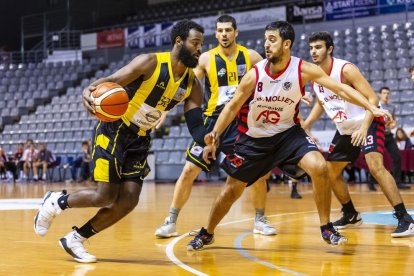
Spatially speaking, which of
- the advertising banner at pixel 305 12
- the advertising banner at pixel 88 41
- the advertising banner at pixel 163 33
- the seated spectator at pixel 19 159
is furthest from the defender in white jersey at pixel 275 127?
the advertising banner at pixel 88 41

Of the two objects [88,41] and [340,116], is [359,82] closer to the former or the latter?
[340,116]

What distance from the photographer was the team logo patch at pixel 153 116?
568cm

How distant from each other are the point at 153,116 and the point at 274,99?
966 millimetres

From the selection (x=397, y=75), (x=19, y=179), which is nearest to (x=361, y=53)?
(x=397, y=75)

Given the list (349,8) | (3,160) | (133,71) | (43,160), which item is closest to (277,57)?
(133,71)

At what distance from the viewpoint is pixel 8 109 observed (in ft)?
88.0

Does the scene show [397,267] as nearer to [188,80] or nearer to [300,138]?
[300,138]

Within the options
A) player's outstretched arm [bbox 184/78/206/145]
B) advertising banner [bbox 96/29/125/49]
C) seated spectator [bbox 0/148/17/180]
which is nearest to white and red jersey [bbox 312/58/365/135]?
player's outstretched arm [bbox 184/78/206/145]

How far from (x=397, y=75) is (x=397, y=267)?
1459 centimetres

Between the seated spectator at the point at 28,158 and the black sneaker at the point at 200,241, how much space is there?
56.6ft

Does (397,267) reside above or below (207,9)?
below

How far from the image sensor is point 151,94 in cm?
563

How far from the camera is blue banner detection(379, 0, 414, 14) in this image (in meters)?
21.6

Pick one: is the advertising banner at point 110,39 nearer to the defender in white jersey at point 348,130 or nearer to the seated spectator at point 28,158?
the seated spectator at point 28,158
